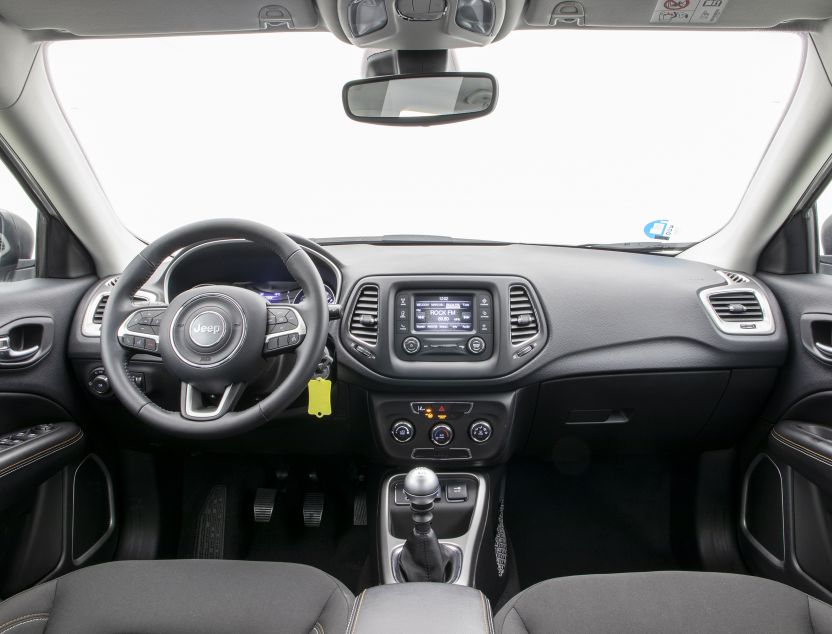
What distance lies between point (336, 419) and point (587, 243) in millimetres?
1217

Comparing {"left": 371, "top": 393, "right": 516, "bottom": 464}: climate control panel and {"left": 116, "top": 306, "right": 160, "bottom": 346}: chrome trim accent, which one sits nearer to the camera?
{"left": 116, "top": 306, "right": 160, "bottom": 346}: chrome trim accent

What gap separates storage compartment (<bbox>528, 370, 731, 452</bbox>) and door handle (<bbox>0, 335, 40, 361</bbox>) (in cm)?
172

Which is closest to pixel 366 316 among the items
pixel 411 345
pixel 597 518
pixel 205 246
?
pixel 411 345

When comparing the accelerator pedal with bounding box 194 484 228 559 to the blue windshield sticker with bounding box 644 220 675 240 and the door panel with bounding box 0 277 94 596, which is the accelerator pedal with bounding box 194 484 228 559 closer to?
the door panel with bounding box 0 277 94 596

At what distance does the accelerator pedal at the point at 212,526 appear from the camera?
102 inches

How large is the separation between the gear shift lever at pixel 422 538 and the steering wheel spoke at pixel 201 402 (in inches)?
21.3

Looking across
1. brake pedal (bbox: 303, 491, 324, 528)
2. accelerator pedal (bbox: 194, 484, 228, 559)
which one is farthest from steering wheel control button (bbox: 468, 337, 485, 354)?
accelerator pedal (bbox: 194, 484, 228, 559)

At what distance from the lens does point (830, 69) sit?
6.22 feet

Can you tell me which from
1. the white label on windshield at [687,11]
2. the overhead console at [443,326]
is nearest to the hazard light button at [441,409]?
the overhead console at [443,326]

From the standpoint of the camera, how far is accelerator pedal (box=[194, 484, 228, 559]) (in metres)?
2.58

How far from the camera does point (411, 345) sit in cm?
203

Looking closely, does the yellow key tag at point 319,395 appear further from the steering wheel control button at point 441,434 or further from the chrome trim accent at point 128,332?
the steering wheel control button at point 441,434

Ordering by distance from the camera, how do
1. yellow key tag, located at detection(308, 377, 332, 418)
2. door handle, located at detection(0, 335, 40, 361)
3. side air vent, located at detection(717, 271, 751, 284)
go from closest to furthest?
yellow key tag, located at detection(308, 377, 332, 418) → door handle, located at detection(0, 335, 40, 361) → side air vent, located at detection(717, 271, 751, 284)

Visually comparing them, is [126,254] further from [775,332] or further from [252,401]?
[775,332]
